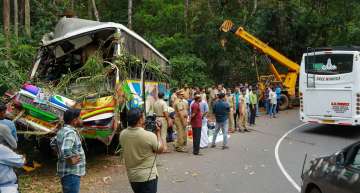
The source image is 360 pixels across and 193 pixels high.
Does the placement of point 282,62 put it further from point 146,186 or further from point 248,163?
point 146,186

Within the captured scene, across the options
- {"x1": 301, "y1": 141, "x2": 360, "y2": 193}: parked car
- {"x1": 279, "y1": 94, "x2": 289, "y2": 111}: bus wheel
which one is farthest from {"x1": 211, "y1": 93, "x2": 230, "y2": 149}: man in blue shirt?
{"x1": 279, "y1": 94, "x2": 289, "y2": 111}: bus wheel

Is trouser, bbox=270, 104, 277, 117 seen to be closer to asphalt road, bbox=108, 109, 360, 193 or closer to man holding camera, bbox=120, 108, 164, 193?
asphalt road, bbox=108, 109, 360, 193

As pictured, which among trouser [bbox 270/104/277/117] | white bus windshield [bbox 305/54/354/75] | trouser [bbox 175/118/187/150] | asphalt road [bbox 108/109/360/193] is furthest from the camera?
trouser [bbox 270/104/277/117]

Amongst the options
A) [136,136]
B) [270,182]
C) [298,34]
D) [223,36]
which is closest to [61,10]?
[223,36]

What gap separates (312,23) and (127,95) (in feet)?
83.1

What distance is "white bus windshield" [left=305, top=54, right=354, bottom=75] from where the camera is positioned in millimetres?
17109

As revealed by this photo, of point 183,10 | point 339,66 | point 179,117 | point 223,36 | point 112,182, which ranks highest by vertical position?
point 183,10

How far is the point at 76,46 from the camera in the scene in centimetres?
1312

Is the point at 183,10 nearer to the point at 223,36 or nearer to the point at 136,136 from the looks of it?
the point at 223,36

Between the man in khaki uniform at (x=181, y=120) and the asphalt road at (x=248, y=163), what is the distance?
0.47 metres

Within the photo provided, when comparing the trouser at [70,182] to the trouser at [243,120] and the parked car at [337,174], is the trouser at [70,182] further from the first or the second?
the trouser at [243,120]

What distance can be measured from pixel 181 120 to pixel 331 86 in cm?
645

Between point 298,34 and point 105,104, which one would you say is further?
point 298,34

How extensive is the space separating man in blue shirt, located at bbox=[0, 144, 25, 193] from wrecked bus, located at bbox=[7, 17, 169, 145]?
442cm
